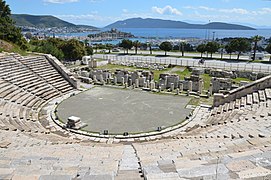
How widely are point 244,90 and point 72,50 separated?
37694 mm

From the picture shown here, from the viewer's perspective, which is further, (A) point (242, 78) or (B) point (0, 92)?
(A) point (242, 78)

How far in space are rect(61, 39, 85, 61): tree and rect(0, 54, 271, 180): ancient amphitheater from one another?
19.8 metres

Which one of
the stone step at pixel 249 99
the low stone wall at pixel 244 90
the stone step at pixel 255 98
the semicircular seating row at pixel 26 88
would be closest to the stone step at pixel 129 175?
the semicircular seating row at pixel 26 88

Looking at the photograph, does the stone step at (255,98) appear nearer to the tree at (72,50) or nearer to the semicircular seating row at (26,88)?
the semicircular seating row at (26,88)

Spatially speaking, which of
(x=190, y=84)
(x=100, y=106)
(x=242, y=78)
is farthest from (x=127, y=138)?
(x=242, y=78)

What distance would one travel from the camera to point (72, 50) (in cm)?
5044

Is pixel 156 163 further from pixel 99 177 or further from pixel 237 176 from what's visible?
pixel 237 176

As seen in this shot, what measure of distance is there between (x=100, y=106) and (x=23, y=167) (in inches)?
626

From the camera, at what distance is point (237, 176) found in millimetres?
5551

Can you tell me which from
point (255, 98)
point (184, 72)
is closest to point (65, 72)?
point (184, 72)

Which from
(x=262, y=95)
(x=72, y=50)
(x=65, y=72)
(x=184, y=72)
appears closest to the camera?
(x=262, y=95)

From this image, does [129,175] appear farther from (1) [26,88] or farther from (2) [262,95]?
(1) [26,88]

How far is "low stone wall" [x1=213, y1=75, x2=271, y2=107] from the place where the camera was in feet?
69.3

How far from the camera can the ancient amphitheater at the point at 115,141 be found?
6.41 meters
